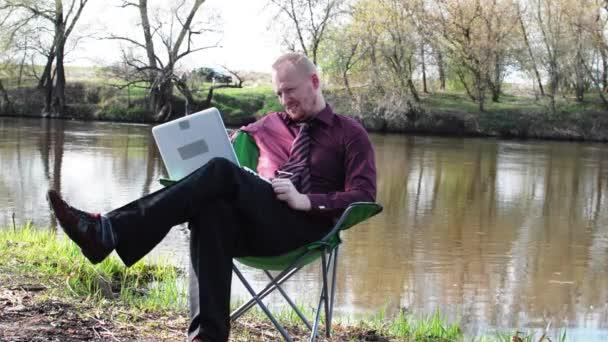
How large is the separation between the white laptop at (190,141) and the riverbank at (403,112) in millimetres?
21092

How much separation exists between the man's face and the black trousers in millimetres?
369

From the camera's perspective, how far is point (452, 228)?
6832 millimetres

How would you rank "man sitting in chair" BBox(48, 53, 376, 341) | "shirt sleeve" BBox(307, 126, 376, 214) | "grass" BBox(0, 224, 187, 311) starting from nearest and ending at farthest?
1. "man sitting in chair" BBox(48, 53, 376, 341)
2. "shirt sleeve" BBox(307, 126, 376, 214)
3. "grass" BBox(0, 224, 187, 311)

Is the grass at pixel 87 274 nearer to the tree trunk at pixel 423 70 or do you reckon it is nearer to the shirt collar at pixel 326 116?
the shirt collar at pixel 326 116

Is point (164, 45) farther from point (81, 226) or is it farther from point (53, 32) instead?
point (81, 226)

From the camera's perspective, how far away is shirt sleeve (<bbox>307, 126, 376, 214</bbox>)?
8.13 feet

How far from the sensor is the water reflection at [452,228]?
4.21 meters

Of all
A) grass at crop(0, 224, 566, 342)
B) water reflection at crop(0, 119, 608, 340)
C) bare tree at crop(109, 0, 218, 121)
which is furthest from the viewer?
bare tree at crop(109, 0, 218, 121)

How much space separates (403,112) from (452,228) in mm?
17283

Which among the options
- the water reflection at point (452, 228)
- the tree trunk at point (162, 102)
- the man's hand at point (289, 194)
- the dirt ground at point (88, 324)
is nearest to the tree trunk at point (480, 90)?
the tree trunk at point (162, 102)

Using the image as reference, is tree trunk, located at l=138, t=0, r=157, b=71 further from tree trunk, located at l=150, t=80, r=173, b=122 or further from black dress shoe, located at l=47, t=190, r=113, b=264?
black dress shoe, located at l=47, t=190, r=113, b=264

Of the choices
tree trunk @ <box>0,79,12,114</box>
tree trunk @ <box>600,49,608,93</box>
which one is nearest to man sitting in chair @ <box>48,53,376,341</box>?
tree trunk @ <box>0,79,12,114</box>

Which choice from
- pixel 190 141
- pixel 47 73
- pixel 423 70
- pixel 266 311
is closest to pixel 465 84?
pixel 423 70

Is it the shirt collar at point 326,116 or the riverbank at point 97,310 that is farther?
the shirt collar at point 326,116
